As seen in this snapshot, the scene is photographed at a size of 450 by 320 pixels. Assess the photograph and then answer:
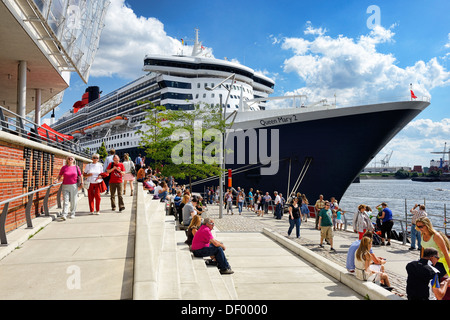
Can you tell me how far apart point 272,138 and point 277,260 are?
15178mm

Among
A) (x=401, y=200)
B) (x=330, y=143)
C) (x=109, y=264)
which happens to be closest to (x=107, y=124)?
(x=330, y=143)

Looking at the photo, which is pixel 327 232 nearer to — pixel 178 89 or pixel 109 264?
pixel 109 264

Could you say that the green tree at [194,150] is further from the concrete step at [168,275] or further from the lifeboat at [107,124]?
the lifeboat at [107,124]

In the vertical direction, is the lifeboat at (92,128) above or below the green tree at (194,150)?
above

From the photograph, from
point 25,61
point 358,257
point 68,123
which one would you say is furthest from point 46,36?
point 68,123

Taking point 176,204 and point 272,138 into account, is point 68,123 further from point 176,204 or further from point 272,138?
point 176,204

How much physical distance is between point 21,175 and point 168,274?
446 cm

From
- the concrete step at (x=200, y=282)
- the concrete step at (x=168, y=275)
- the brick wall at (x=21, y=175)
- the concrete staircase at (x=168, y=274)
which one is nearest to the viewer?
the concrete staircase at (x=168, y=274)

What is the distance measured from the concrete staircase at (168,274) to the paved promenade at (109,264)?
0.70 ft

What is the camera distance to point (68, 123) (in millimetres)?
71812

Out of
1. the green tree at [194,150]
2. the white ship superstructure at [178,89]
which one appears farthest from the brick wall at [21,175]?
the white ship superstructure at [178,89]

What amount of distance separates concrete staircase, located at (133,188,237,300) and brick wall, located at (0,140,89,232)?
2.39 metres

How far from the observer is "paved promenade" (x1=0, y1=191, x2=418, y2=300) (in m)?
3.93

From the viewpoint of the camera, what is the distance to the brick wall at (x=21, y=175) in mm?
6191
